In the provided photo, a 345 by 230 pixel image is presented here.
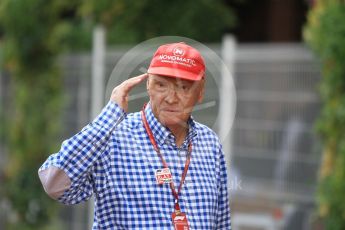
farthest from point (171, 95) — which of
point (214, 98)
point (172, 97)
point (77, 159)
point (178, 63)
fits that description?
point (214, 98)

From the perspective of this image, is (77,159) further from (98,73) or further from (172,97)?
(98,73)

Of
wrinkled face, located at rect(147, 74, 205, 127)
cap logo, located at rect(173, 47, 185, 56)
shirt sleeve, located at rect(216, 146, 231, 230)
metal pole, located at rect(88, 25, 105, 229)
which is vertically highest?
metal pole, located at rect(88, 25, 105, 229)

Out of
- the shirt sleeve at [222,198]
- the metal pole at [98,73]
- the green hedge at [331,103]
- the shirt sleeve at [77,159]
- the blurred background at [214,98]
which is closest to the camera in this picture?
the shirt sleeve at [77,159]

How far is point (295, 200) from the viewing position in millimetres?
7590

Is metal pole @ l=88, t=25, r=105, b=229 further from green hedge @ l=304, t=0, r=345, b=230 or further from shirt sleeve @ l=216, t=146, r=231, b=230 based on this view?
shirt sleeve @ l=216, t=146, r=231, b=230

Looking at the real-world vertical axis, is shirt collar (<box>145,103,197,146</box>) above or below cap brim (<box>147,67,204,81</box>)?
below

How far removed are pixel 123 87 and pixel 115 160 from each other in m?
0.26

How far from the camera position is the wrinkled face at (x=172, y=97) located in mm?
3275

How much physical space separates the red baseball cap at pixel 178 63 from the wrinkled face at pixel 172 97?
0.03m

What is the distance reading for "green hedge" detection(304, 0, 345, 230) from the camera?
649 centimetres

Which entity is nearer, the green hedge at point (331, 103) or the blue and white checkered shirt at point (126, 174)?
the blue and white checkered shirt at point (126, 174)

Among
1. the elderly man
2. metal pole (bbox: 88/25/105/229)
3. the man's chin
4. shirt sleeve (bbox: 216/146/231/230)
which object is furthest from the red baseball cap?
metal pole (bbox: 88/25/105/229)

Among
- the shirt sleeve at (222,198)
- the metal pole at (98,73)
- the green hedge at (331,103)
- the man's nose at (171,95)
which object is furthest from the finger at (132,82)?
the metal pole at (98,73)

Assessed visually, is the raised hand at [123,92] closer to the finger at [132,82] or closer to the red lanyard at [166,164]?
the finger at [132,82]
